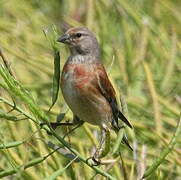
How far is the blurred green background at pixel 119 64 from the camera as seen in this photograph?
3.72 m

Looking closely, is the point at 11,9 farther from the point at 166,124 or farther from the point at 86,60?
the point at 86,60

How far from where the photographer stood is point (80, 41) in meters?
3.47

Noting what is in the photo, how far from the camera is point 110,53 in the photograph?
5.36 meters

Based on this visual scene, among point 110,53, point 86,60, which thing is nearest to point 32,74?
point 110,53

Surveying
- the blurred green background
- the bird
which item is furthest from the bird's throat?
the blurred green background

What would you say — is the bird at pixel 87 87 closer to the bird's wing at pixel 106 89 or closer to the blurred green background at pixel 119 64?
the bird's wing at pixel 106 89

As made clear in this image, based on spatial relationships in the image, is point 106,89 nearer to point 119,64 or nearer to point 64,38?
point 64,38

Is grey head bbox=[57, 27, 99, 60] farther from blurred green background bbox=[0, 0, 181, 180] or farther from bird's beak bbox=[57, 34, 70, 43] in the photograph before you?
blurred green background bbox=[0, 0, 181, 180]

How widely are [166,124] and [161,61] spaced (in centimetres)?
86

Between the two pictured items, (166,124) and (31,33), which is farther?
(31,33)

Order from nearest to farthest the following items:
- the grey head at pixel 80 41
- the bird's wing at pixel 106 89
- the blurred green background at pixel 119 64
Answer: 1. the bird's wing at pixel 106 89
2. the grey head at pixel 80 41
3. the blurred green background at pixel 119 64

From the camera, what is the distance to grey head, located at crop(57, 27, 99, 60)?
11.3 ft

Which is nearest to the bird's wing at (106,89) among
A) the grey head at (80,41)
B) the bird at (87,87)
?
the bird at (87,87)

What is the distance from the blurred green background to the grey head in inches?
10.8
